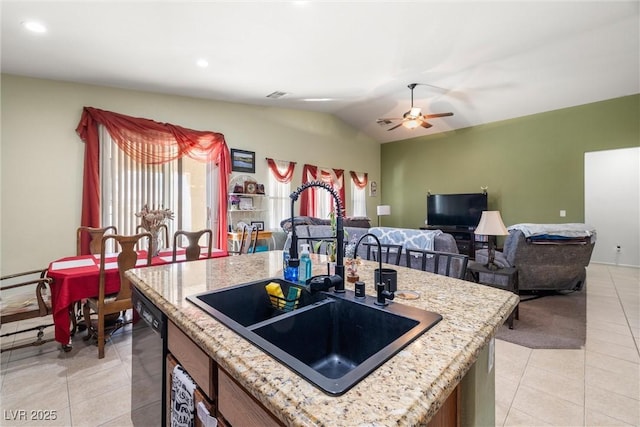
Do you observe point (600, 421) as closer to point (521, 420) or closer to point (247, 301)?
point (521, 420)

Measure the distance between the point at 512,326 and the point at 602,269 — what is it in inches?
158

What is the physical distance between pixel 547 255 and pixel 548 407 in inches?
94.7

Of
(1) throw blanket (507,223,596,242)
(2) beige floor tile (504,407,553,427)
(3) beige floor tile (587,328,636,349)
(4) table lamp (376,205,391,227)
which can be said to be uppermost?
(4) table lamp (376,205,391,227)

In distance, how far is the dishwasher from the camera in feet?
3.54

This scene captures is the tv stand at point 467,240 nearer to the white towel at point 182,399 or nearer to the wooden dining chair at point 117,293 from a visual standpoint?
the wooden dining chair at point 117,293

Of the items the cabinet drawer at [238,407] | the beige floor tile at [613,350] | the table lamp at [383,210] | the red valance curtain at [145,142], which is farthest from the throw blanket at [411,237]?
the table lamp at [383,210]

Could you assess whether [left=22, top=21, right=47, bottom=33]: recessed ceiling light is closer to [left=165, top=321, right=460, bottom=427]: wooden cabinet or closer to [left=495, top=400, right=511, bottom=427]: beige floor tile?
[left=165, top=321, right=460, bottom=427]: wooden cabinet

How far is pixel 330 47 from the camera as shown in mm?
3441

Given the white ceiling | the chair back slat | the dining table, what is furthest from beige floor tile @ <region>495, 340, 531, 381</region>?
the white ceiling

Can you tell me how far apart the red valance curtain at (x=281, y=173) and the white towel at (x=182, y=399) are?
5.08 meters

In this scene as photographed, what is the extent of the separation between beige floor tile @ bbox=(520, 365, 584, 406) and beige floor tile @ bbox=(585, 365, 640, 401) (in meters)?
0.10

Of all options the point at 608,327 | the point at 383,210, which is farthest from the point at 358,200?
the point at 608,327

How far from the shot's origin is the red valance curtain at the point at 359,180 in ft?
24.9

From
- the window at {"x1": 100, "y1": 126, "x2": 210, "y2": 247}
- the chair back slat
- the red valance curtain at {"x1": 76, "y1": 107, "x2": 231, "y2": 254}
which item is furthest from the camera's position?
the window at {"x1": 100, "y1": 126, "x2": 210, "y2": 247}
